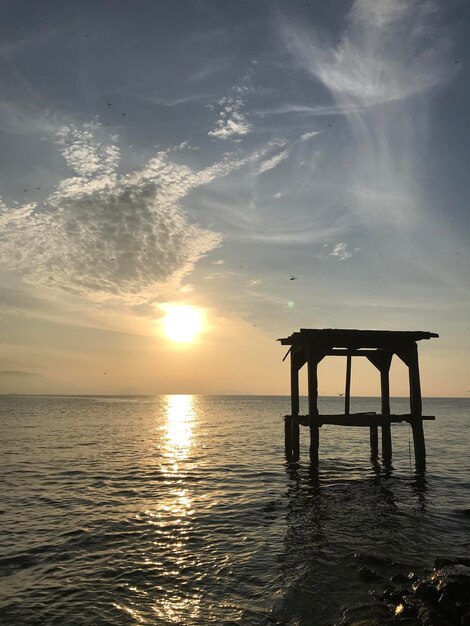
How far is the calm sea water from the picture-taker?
7328 millimetres

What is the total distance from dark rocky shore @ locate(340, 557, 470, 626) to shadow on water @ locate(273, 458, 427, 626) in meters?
0.32

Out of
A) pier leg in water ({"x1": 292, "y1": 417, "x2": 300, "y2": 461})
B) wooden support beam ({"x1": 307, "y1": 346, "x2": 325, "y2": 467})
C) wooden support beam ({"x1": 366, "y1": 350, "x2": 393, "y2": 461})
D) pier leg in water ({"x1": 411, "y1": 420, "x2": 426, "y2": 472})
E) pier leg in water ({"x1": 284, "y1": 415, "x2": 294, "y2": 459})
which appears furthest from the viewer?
pier leg in water ({"x1": 284, "y1": 415, "x2": 294, "y2": 459})

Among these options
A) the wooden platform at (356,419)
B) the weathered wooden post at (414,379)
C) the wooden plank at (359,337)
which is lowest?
the wooden platform at (356,419)

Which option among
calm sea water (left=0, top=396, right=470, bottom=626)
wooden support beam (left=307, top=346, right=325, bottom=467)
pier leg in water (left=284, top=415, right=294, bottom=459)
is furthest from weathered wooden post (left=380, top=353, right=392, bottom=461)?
wooden support beam (left=307, top=346, right=325, bottom=467)

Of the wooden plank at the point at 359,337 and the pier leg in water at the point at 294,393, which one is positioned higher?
the wooden plank at the point at 359,337

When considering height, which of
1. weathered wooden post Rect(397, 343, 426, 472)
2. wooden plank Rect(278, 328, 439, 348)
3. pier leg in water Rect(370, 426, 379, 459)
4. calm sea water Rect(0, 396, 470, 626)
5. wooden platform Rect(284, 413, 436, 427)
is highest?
wooden plank Rect(278, 328, 439, 348)

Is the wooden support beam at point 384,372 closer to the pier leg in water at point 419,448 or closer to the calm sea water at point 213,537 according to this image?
the calm sea water at point 213,537

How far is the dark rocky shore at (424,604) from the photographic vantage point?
241 inches

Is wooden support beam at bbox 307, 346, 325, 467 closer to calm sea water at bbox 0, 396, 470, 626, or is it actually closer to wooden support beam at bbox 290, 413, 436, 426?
wooden support beam at bbox 290, 413, 436, 426

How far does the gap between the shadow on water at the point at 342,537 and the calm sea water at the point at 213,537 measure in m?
0.04

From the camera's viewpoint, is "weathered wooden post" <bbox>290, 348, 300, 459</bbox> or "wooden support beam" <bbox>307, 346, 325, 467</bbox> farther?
"weathered wooden post" <bbox>290, 348, 300, 459</bbox>

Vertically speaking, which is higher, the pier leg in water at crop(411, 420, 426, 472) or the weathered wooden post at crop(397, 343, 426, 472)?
the weathered wooden post at crop(397, 343, 426, 472)

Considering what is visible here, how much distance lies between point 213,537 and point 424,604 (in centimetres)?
560

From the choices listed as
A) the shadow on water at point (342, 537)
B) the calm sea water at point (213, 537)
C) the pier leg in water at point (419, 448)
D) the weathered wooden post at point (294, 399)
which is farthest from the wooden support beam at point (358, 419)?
the weathered wooden post at point (294, 399)
